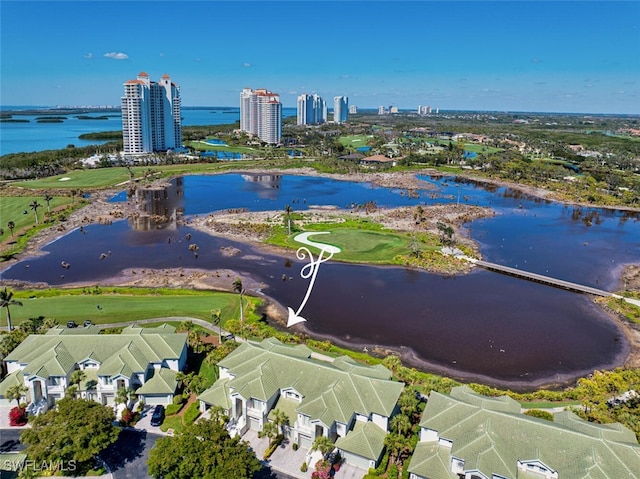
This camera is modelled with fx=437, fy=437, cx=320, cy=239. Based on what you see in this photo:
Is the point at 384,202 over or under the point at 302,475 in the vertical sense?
over

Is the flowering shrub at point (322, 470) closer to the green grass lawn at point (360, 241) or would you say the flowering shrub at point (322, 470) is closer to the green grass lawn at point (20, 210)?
the green grass lawn at point (360, 241)

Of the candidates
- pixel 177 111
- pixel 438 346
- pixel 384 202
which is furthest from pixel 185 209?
pixel 177 111

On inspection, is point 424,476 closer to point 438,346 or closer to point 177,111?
point 438,346

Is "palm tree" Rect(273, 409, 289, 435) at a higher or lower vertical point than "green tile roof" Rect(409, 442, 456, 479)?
higher

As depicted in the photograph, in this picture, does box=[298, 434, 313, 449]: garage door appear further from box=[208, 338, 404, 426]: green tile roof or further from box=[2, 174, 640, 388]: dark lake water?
box=[2, 174, 640, 388]: dark lake water

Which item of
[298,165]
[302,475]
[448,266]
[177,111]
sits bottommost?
[302,475]

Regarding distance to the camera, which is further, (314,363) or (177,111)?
(177,111)

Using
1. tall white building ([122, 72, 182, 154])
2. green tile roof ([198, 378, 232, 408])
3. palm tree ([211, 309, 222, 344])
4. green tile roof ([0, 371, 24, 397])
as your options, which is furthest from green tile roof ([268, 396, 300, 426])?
tall white building ([122, 72, 182, 154])

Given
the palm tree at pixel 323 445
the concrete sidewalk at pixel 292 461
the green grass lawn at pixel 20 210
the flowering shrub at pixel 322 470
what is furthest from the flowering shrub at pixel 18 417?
the green grass lawn at pixel 20 210
